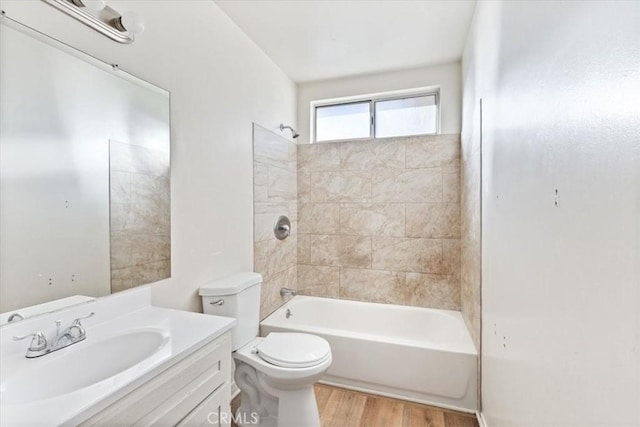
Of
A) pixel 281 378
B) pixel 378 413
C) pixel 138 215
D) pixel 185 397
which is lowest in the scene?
pixel 378 413

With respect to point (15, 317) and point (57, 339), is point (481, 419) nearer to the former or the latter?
point (57, 339)

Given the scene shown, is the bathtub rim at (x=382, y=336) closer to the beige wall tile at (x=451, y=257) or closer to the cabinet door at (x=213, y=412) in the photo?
the beige wall tile at (x=451, y=257)

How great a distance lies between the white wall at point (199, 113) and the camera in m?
1.37

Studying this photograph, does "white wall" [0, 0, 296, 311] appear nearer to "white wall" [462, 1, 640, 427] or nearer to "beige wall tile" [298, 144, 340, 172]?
"beige wall tile" [298, 144, 340, 172]

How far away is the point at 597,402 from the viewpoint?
0.63 m

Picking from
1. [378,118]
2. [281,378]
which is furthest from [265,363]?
[378,118]

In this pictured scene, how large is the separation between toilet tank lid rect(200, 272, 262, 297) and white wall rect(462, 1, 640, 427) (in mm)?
1412

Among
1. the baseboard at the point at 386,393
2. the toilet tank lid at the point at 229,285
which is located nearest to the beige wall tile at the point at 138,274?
the toilet tank lid at the point at 229,285

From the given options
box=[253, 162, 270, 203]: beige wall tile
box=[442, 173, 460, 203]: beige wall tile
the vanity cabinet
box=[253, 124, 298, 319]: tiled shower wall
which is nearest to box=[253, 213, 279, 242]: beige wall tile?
box=[253, 124, 298, 319]: tiled shower wall

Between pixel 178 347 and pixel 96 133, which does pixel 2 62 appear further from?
pixel 178 347

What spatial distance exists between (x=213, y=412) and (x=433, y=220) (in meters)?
2.27

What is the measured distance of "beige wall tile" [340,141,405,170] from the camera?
281 centimetres

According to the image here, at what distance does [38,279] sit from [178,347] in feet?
1.85

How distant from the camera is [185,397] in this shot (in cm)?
100
